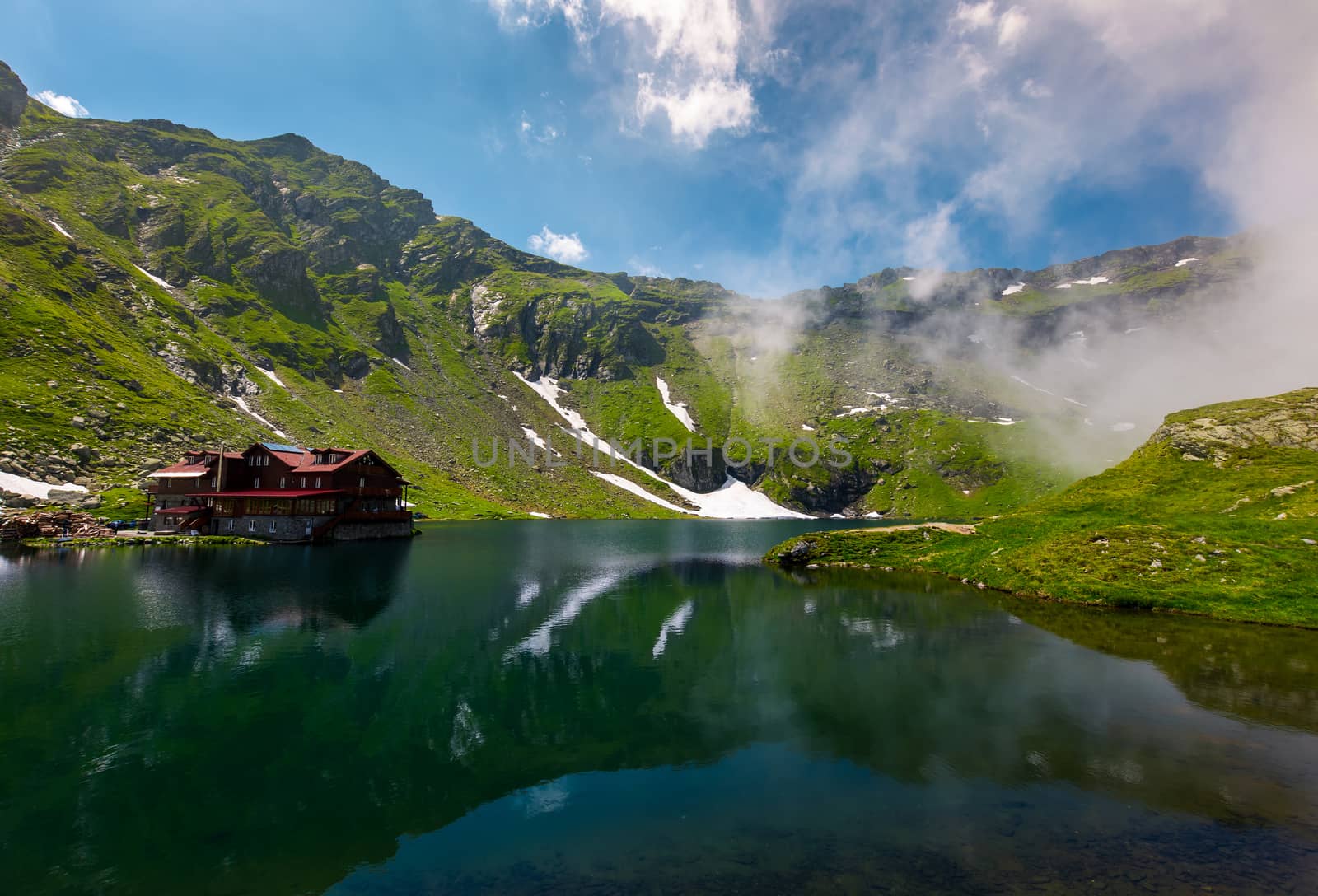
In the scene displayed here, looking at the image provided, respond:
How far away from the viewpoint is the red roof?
80.0 meters

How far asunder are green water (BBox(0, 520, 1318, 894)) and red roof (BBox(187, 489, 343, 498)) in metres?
45.8

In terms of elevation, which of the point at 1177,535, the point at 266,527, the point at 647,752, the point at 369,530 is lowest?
the point at 647,752

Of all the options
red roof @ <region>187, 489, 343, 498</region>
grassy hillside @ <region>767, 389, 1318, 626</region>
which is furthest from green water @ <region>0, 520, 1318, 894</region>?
red roof @ <region>187, 489, 343, 498</region>

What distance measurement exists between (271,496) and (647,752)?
8574 cm

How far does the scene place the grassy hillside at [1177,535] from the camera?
3444 centimetres

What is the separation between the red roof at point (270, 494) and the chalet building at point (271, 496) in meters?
0.11

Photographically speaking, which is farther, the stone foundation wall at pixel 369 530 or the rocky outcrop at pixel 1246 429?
the stone foundation wall at pixel 369 530

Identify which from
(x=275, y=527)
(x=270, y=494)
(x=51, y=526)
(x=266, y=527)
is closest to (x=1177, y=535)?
(x=275, y=527)

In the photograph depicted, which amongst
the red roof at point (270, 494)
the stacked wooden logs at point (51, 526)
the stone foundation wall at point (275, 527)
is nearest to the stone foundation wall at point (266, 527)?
the stone foundation wall at point (275, 527)

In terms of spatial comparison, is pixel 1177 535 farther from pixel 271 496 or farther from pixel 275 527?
pixel 271 496

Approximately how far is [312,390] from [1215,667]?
699ft

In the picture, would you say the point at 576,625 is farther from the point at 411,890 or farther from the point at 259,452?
the point at 259,452

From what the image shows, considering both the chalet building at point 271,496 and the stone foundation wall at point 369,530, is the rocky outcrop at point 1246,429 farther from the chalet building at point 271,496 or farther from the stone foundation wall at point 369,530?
the chalet building at point 271,496

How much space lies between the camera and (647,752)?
18.2 m
